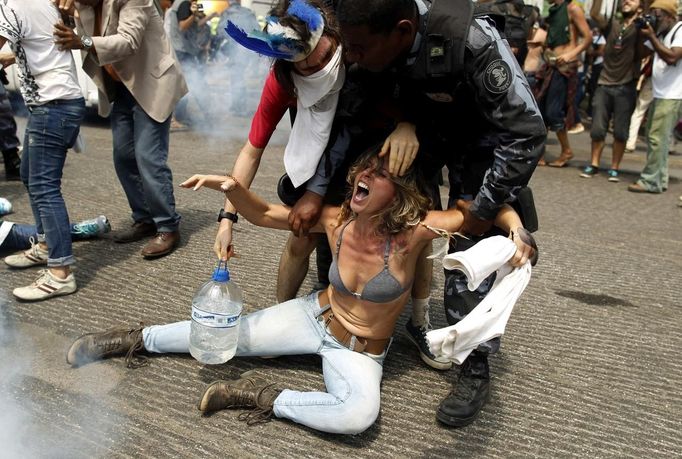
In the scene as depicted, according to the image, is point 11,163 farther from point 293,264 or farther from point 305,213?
point 305,213

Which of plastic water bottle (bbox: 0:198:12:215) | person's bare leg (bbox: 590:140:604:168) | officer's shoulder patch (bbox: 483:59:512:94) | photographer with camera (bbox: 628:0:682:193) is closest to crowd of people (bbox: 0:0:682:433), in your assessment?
officer's shoulder patch (bbox: 483:59:512:94)

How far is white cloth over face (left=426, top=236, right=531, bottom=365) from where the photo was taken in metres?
1.99

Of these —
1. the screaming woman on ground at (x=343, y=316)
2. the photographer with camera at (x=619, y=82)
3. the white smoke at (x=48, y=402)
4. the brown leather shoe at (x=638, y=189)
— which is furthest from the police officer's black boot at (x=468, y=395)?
the photographer with camera at (x=619, y=82)

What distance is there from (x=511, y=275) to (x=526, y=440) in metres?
0.70

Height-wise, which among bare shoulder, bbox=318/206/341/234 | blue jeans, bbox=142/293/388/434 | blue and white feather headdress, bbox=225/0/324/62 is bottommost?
blue jeans, bbox=142/293/388/434

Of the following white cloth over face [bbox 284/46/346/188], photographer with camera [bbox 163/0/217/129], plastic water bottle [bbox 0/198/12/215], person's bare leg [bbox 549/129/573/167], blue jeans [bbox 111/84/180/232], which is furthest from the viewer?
photographer with camera [bbox 163/0/217/129]

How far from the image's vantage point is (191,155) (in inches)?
274

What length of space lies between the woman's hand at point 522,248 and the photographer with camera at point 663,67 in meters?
4.87

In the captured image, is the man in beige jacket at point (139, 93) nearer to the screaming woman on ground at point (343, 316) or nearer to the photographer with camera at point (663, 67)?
the screaming woman on ground at point (343, 316)

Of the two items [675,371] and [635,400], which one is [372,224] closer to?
[635,400]

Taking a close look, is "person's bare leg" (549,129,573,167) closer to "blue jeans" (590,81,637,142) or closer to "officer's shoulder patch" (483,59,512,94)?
"blue jeans" (590,81,637,142)

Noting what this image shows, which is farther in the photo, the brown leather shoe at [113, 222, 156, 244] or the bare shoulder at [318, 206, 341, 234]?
the brown leather shoe at [113, 222, 156, 244]

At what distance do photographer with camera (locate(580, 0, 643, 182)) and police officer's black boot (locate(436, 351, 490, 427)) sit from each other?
518 centimetres

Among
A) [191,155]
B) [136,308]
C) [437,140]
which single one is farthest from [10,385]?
[191,155]
